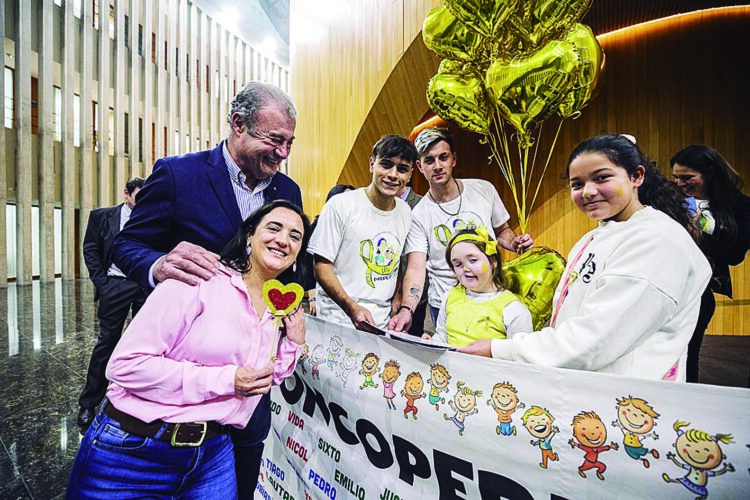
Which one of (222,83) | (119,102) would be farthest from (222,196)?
(222,83)

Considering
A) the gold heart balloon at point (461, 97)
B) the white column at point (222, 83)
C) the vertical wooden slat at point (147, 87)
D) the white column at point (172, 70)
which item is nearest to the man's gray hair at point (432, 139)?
the gold heart balloon at point (461, 97)

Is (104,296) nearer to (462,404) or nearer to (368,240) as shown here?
(368,240)

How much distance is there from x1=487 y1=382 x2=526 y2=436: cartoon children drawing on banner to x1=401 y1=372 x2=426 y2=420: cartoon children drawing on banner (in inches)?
10.1

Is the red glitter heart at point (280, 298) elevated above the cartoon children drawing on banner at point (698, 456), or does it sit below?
above

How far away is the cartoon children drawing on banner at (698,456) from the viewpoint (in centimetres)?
85

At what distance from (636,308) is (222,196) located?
4.55 ft

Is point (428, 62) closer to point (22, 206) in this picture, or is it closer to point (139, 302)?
point (139, 302)

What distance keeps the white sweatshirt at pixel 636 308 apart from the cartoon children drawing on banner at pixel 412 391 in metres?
0.36

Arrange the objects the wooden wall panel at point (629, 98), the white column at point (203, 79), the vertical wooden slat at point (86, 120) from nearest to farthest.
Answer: the wooden wall panel at point (629, 98), the vertical wooden slat at point (86, 120), the white column at point (203, 79)

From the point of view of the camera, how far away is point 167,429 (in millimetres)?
1073

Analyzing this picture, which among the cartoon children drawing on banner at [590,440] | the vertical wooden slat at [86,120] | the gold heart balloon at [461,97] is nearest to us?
the cartoon children drawing on banner at [590,440]

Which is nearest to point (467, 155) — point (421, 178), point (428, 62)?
point (421, 178)

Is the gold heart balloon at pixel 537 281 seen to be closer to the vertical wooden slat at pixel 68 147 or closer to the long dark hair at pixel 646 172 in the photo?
the long dark hair at pixel 646 172

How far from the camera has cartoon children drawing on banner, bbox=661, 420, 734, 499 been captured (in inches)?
33.4
